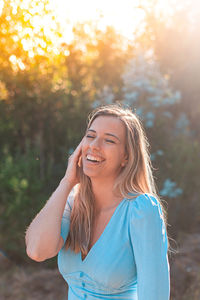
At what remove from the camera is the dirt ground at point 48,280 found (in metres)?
4.14

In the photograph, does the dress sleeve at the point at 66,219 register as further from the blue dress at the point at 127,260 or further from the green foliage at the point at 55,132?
the green foliage at the point at 55,132

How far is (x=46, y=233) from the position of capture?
6.59 feet

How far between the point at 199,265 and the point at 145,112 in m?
2.22

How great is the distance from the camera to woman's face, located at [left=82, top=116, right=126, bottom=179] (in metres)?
2.10

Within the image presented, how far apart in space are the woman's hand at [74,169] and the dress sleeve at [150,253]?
56 cm

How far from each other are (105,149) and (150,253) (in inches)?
25.3

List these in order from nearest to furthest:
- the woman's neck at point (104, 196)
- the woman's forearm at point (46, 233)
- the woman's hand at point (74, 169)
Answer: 1. the woman's forearm at point (46, 233)
2. the woman's neck at point (104, 196)
3. the woman's hand at point (74, 169)

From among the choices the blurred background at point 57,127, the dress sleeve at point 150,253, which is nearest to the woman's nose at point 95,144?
the dress sleeve at point 150,253

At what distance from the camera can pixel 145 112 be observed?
5473mm

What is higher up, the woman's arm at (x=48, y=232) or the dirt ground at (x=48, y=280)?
the woman's arm at (x=48, y=232)

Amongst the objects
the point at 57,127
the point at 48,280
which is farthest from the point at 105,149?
the point at 57,127

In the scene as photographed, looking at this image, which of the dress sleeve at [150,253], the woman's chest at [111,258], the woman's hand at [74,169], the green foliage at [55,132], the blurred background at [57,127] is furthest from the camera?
the green foliage at [55,132]

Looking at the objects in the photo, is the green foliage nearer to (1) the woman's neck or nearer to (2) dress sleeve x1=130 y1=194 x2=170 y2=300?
(1) the woman's neck

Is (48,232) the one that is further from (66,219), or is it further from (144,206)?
A: (144,206)
